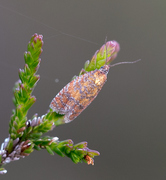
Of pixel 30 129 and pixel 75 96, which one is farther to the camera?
pixel 75 96

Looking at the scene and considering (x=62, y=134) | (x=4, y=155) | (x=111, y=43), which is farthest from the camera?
(x=62, y=134)

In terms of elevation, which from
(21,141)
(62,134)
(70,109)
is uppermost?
(70,109)

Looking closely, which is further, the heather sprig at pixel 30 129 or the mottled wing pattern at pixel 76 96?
the mottled wing pattern at pixel 76 96

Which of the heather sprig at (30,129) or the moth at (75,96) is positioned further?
the moth at (75,96)

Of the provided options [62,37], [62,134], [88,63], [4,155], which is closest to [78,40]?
[62,37]

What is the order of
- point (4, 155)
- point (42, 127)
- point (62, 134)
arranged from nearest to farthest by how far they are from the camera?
point (4, 155) → point (42, 127) → point (62, 134)

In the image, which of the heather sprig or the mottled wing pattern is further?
the mottled wing pattern

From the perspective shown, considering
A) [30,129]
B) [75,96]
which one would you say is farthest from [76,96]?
[30,129]

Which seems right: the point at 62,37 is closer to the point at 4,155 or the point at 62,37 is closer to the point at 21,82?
the point at 21,82

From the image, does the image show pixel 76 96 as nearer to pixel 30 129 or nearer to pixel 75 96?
pixel 75 96

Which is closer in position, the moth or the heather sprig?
the heather sprig

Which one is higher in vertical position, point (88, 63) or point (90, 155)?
point (88, 63)
